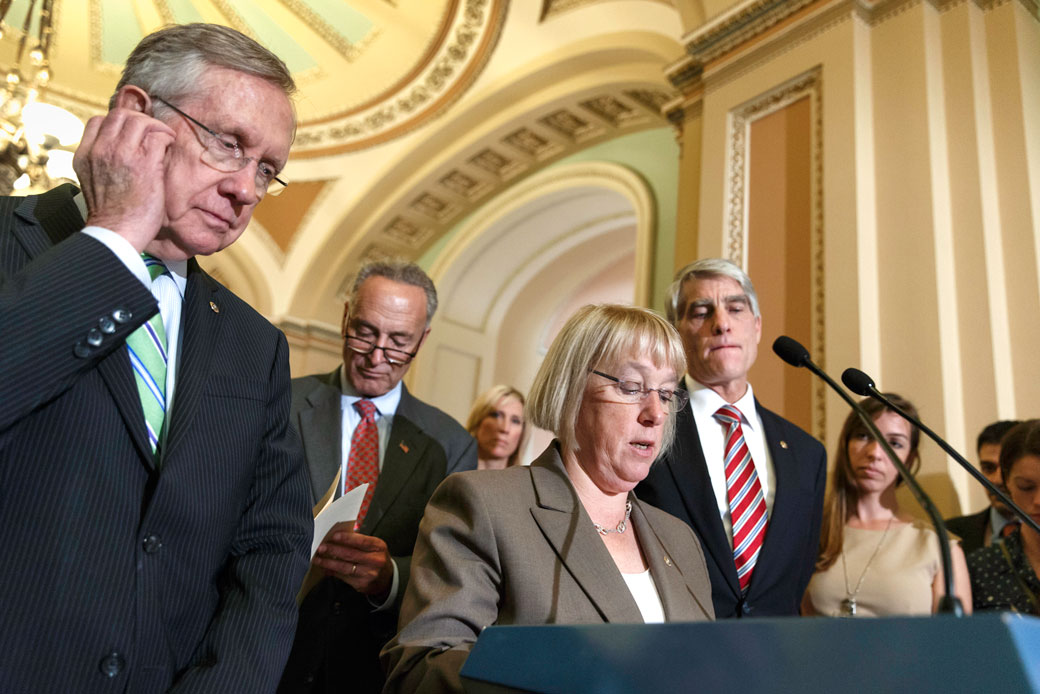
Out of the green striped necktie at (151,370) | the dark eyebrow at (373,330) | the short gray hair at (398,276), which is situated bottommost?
the green striped necktie at (151,370)

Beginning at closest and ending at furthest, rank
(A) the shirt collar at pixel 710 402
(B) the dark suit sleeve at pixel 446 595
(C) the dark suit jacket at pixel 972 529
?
(B) the dark suit sleeve at pixel 446 595, (A) the shirt collar at pixel 710 402, (C) the dark suit jacket at pixel 972 529

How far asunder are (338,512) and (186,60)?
0.96 metres

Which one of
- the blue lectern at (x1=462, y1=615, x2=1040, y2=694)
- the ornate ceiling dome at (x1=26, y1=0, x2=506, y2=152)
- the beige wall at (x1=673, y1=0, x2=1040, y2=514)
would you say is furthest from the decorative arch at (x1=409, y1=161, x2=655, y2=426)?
the blue lectern at (x1=462, y1=615, x2=1040, y2=694)

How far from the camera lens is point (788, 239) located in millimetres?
4434

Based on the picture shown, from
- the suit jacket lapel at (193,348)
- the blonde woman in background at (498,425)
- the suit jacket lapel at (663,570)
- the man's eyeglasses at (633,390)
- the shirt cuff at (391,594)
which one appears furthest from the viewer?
the blonde woman in background at (498,425)

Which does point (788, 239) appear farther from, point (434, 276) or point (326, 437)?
point (434, 276)

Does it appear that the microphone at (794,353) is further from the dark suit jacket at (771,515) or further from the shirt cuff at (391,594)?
the shirt cuff at (391,594)

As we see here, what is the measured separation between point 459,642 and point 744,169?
4055mm

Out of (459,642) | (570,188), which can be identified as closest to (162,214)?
(459,642)

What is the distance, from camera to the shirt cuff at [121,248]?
3.43 feet

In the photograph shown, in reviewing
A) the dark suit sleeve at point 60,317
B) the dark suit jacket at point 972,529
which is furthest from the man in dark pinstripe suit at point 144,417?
the dark suit jacket at point 972,529

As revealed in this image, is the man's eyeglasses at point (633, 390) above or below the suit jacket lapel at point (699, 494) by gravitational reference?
above

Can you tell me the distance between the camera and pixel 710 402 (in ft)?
7.63

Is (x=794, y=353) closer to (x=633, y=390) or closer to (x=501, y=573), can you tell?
(x=633, y=390)
